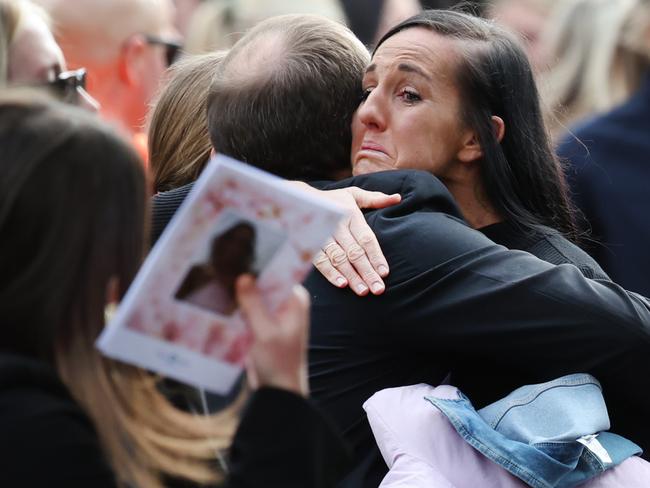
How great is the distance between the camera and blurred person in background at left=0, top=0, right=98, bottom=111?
320 cm

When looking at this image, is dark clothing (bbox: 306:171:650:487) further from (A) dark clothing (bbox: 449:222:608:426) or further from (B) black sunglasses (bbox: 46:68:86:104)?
(B) black sunglasses (bbox: 46:68:86:104)

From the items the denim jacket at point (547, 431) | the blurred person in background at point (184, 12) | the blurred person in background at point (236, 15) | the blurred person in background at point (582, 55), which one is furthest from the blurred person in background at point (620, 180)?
the blurred person in background at point (184, 12)

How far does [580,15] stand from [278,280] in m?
4.57

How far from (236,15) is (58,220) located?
488 cm

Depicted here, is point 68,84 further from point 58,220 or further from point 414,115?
point 58,220

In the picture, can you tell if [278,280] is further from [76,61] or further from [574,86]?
[574,86]

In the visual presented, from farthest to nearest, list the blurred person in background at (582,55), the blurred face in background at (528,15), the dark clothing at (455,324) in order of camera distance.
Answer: the blurred face in background at (528,15) → the blurred person in background at (582,55) → the dark clothing at (455,324)

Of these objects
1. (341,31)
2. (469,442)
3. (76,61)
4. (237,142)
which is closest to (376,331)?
(469,442)

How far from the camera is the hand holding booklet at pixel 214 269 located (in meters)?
1.91

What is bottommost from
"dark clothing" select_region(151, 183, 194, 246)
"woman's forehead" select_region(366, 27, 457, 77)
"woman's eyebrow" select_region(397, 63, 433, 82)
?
"dark clothing" select_region(151, 183, 194, 246)

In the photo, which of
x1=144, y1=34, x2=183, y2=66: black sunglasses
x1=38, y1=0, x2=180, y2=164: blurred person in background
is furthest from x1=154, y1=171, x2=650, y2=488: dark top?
x1=144, y1=34, x2=183, y2=66: black sunglasses

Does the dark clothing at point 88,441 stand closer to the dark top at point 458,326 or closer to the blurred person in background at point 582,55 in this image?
the dark top at point 458,326

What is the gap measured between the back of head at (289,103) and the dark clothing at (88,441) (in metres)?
0.99

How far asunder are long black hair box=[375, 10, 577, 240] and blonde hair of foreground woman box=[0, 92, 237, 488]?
3.58 ft
